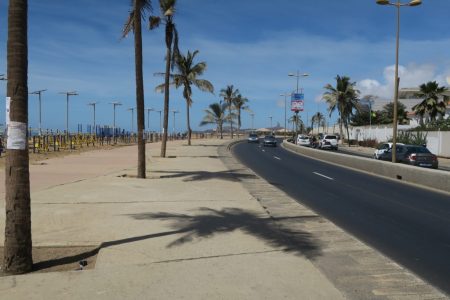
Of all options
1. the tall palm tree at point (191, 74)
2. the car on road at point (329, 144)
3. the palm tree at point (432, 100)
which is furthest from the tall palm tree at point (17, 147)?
the palm tree at point (432, 100)

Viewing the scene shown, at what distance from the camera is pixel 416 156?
26.2 meters

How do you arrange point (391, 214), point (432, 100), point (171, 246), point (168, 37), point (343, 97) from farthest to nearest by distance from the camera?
point (343, 97), point (432, 100), point (168, 37), point (391, 214), point (171, 246)

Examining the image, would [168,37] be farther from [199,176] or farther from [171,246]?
[171,246]

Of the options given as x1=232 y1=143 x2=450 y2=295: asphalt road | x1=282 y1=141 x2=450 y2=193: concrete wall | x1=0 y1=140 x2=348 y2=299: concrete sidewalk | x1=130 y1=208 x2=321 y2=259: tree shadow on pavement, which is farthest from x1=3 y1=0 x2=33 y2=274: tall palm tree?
x1=282 y1=141 x2=450 y2=193: concrete wall

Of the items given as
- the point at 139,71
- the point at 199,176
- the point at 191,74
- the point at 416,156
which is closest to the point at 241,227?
the point at 199,176

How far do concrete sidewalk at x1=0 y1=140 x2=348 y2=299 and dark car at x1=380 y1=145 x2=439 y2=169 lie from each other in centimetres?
1475

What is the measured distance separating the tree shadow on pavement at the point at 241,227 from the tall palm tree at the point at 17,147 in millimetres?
2187

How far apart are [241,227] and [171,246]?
2.05 m

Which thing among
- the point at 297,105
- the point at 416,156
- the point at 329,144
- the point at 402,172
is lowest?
the point at 329,144

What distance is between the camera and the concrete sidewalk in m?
5.62

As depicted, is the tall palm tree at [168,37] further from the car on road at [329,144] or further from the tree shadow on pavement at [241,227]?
the car on road at [329,144]

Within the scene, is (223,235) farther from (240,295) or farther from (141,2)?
(141,2)

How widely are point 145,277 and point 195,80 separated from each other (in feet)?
150

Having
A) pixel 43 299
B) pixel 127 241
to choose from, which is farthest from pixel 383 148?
pixel 43 299
